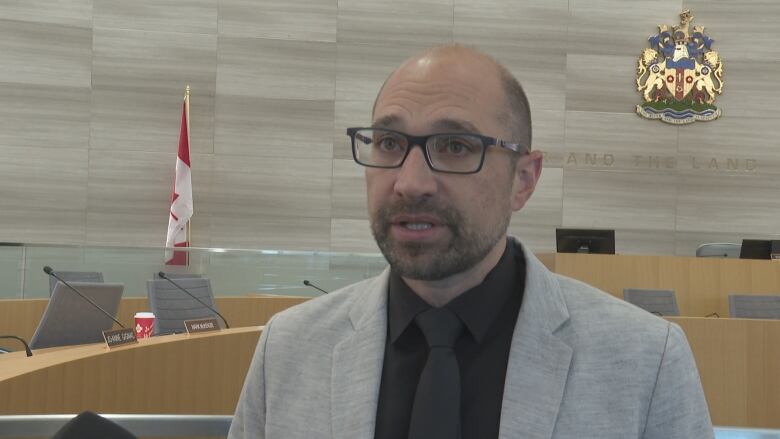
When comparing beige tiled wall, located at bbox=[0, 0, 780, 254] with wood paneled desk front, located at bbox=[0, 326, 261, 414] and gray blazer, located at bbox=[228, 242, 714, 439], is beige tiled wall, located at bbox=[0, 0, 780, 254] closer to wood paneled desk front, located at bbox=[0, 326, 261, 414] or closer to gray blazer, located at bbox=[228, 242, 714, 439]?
wood paneled desk front, located at bbox=[0, 326, 261, 414]

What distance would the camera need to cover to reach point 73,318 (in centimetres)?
452

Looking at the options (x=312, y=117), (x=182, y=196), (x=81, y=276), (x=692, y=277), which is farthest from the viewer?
(x=312, y=117)

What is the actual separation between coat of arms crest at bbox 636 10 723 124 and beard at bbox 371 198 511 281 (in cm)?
1025

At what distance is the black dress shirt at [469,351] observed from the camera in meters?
1.25

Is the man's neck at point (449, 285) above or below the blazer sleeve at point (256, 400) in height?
above

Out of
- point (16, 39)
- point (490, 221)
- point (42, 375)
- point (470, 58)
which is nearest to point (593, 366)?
point (490, 221)

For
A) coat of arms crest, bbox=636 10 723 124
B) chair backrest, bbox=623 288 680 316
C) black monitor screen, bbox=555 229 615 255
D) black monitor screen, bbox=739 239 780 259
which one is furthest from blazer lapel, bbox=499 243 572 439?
coat of arms crest, bbox=636 10 723 124

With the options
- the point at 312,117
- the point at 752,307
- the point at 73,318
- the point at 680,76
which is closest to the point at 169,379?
the point at 73,318

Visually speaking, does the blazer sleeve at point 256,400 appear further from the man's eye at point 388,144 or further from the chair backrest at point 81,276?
the chair backrest at point 81,276

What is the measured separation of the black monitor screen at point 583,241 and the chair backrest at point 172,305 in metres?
3.24

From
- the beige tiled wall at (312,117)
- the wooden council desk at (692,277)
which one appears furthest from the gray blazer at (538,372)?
the beige tiled wall at (312,117)

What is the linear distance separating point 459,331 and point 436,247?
0.13 meters

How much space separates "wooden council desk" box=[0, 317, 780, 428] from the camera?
3191mm

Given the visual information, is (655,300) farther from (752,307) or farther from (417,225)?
(417,225)
